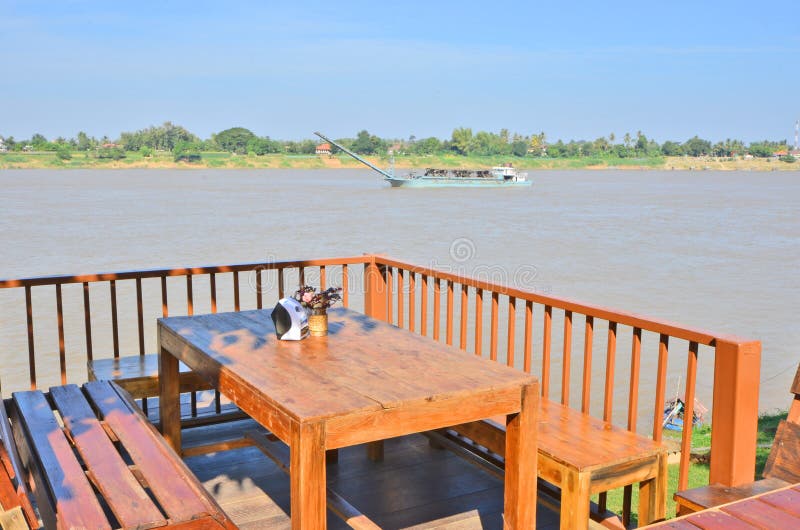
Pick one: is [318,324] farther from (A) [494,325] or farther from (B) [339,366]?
(A) [494,325]

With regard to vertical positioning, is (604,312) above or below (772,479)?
above

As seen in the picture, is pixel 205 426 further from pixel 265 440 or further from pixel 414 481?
pixel 414 481

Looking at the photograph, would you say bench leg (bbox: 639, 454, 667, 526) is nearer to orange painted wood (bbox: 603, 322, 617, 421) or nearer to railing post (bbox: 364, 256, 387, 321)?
orange painted wood (bbox: 603, 322, 617, 421)

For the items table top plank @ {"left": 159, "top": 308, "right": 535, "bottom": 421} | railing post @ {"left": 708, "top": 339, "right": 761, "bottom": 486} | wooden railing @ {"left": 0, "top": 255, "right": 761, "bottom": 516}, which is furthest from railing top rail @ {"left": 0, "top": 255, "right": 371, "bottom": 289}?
railing post @ {"left": 708, "top": 339, "right": 761, "bottom": 486}

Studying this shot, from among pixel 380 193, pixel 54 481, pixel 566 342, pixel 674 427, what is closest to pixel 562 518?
pixel 566 342

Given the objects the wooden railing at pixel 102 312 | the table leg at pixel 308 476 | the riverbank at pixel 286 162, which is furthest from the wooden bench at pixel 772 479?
the riverbank at pixel 286 162

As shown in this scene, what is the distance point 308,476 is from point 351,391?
31 centimetres

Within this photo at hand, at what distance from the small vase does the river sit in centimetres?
770

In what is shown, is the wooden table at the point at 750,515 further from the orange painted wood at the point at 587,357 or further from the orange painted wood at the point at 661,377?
the orange painted wood at the point at 587,357

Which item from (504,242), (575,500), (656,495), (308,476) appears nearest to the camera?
(308,476)

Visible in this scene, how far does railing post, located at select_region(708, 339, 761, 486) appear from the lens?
2777 mm

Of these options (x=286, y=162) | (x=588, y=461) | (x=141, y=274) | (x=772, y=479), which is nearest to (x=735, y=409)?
(x=772, y=479)

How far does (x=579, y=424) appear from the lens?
10.7 feet

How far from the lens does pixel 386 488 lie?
3686mm
